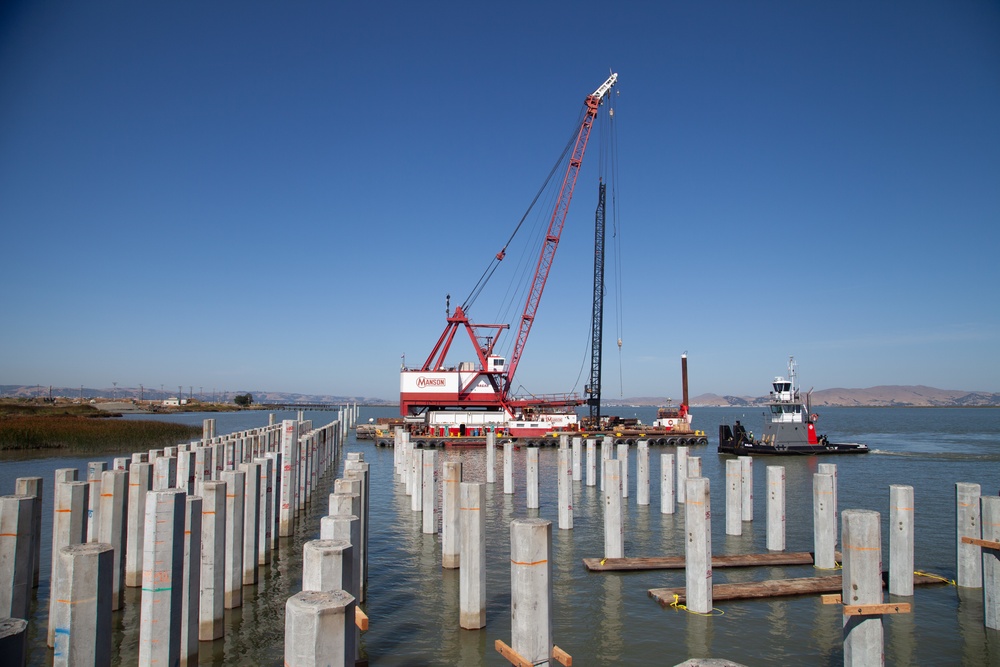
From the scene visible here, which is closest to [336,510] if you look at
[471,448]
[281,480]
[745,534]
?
[281,480]

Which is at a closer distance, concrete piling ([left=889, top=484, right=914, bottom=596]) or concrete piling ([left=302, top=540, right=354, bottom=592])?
concrete piling ([left=302, top=540, right=354, bottom=592])

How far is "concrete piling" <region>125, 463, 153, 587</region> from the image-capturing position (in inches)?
469

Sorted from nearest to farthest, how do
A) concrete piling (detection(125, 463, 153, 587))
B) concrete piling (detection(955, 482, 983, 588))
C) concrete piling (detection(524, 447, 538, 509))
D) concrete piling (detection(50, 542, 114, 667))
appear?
concrete piling (detection(50, 542, 114, 667)), concrete piling (detection(955, 482, 983, 588)), concrete piling (detection(125, 463, 153, 587)), concrete piling (detection(524, 447, 538, 509))

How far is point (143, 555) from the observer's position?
9156 mm

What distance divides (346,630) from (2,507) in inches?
284

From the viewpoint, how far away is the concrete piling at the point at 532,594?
7.38 meters

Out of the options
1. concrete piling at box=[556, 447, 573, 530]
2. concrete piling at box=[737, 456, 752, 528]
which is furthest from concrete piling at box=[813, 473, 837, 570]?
concrete piling at box=[556, 447, 573, 530]

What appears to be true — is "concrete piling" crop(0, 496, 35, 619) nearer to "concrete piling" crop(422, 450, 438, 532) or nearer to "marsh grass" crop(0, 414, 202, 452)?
"concrete piling" crop(422, 450, 438, 532)

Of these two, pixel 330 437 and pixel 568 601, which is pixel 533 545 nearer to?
pixel 568 601

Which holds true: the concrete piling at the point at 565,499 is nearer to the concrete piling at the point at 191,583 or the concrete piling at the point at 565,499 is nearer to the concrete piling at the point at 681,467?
the concrete piling at the point at 681,467

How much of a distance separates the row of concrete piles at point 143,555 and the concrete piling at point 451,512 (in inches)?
147

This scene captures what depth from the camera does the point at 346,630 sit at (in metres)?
4.98


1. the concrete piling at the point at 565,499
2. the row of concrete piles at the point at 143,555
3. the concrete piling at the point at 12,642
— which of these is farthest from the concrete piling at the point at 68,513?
the concrete piling at the point at 565,499

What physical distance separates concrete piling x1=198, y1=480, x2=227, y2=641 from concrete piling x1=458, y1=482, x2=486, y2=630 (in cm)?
363
